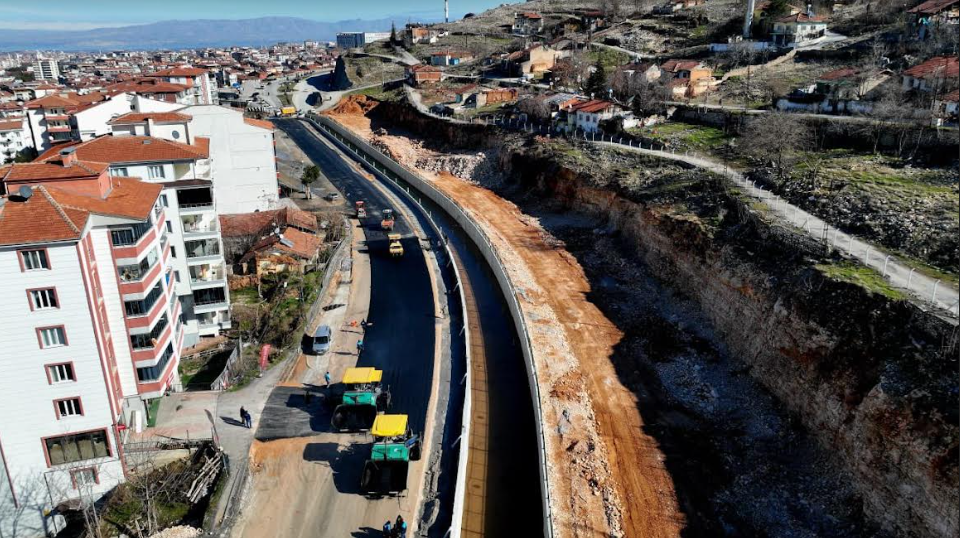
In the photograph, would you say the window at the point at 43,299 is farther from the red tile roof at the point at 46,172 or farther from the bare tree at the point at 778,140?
the bare tree at the point at 778,140

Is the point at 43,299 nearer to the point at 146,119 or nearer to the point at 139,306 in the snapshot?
the point at 139,306

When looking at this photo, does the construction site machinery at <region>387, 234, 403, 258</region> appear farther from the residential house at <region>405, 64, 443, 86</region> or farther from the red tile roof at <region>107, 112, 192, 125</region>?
the residential house at <region>405, 64, 443, 86</region>

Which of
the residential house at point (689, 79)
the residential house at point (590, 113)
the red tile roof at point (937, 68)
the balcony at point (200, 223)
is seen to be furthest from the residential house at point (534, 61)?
the balcony at point (200, 223)

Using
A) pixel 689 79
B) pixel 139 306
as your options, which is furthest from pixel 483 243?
pixel 689 79

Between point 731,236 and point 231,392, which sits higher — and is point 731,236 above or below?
above

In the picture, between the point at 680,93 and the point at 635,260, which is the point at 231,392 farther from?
the point at 680,93

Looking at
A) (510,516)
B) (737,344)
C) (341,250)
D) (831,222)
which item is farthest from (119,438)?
(831,222)

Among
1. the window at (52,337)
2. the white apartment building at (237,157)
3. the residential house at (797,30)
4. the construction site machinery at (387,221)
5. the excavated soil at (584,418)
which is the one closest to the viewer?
the window at (52,337)

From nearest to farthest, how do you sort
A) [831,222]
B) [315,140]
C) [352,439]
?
1. [352,439]
2. [831,222]
3. [315,140]
